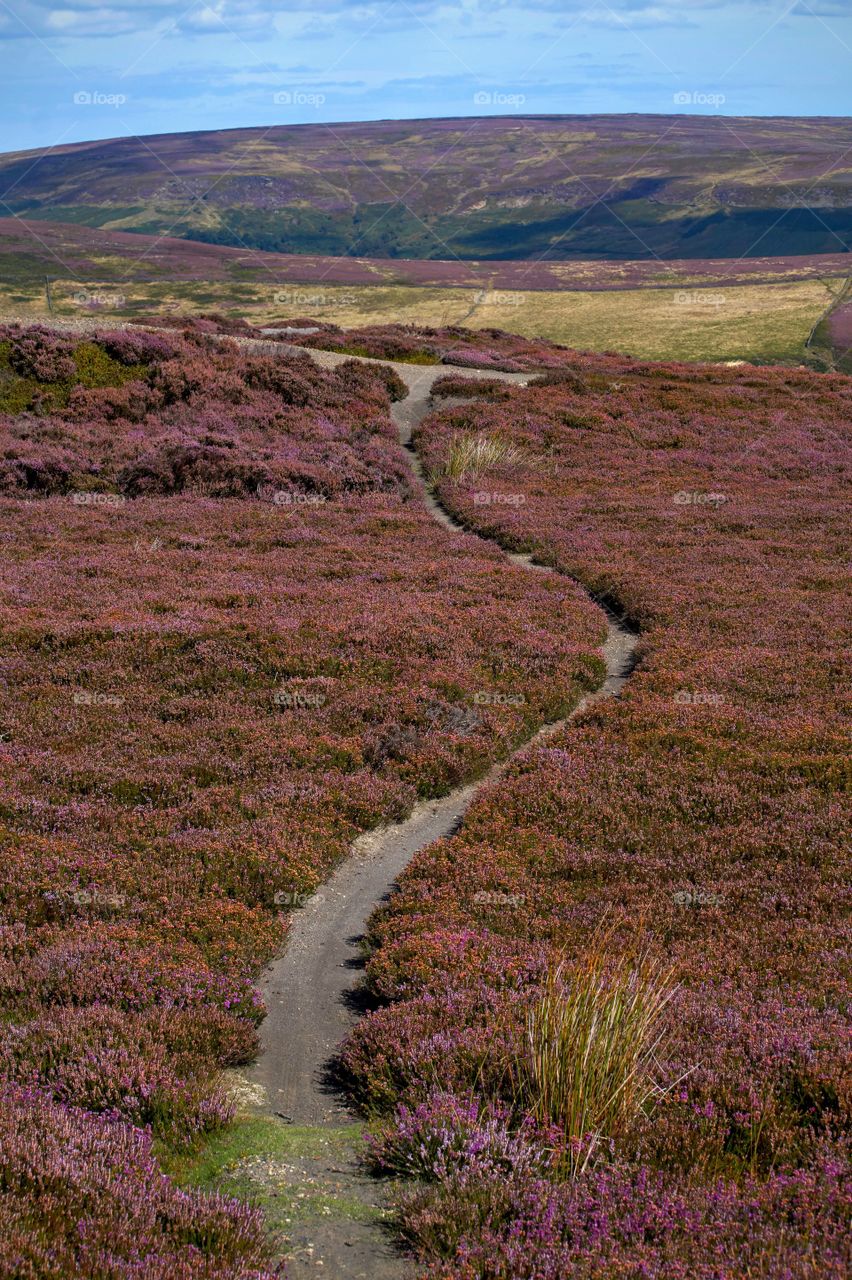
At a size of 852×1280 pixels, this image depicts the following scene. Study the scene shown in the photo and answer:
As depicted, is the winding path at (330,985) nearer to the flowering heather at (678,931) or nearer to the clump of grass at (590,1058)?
the flowering heather at (678,931)

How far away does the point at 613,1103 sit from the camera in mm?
6262

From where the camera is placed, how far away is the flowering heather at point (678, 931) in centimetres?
518

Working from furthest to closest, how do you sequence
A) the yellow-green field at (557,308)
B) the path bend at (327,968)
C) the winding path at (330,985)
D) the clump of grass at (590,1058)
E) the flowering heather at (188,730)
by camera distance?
1. the yellow-green field at (557,308)
2. the path bend at (327,968)
3. the winding path at (330,985)
4. the flowering heather at (188,730)
5. the clump of grass at (590,1058)

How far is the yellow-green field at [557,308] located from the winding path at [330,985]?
2752 inches

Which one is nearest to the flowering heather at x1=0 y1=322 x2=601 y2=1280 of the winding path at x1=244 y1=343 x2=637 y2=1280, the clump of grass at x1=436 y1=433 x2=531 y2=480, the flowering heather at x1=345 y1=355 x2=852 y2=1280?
the winding path at x1=244 y1=343 x2=637 y2=1280

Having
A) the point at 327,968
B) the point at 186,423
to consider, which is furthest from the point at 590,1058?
the point at 186,423

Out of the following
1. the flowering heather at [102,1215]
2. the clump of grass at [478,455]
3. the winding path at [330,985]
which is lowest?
the winding path at [330,985]

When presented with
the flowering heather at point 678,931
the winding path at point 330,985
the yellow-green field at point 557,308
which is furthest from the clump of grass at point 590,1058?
the yellow-green field at point 557,308

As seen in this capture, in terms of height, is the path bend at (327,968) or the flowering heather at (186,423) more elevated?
the flowering heather at (186,423)

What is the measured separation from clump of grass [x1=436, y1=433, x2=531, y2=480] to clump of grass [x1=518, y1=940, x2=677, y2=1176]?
89.0ft

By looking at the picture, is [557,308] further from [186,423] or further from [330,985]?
[330,985]

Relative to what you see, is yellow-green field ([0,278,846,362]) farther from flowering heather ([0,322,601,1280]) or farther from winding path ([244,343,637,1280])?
winding path ([244,343,637,1280])

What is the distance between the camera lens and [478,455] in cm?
3453

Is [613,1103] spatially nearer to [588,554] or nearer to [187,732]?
[187,732]
